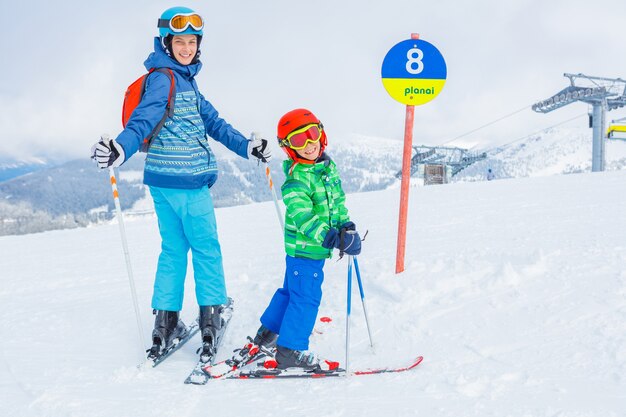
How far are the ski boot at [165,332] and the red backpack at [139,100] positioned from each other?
1.23m

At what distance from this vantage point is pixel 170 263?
12.6ft

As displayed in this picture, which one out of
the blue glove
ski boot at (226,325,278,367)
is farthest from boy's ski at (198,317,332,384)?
the blue glove

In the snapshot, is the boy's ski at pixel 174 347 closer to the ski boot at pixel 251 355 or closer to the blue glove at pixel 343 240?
the ski boot at pixel 251 355

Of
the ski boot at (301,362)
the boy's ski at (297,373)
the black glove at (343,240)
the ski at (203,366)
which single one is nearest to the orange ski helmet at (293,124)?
the black glove at (343,240)

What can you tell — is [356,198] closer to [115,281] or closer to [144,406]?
[115,281]

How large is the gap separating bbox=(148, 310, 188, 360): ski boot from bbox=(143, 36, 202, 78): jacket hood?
1.75m

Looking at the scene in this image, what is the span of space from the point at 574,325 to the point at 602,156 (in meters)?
23.1

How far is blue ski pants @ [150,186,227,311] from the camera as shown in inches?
146

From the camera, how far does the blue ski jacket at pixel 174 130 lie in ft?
11.4

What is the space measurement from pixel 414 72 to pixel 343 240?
234cm

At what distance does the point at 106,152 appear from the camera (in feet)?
10.5

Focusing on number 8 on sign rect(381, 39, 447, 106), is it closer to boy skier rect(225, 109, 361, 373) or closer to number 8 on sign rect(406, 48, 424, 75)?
number 8 on sign rect(406, 48, 424, 75)


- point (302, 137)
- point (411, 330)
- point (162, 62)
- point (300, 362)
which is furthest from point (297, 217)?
point (162, 62)

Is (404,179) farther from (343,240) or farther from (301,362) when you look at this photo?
(301,362)
